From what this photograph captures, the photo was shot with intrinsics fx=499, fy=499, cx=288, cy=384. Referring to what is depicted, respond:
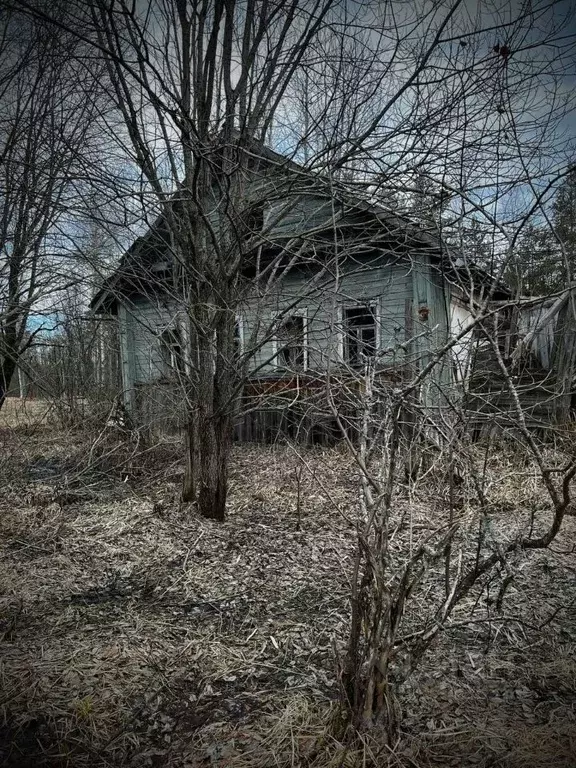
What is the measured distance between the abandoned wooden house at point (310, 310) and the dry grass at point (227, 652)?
137 cm

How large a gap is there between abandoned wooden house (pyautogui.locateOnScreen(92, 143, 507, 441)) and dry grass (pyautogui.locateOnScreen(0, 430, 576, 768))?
1.37 metres

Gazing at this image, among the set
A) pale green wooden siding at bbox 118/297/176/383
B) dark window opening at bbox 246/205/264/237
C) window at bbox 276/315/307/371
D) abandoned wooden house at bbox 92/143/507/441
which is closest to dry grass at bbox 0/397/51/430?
abandoned wooden house at bbox 92/143/507/441

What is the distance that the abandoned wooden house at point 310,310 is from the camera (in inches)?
171

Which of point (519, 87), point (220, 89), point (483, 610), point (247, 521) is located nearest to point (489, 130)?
point (519, 87)

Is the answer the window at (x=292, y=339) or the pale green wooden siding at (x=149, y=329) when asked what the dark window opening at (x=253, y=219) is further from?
the pale green wooden siding at (x=149, y=329)

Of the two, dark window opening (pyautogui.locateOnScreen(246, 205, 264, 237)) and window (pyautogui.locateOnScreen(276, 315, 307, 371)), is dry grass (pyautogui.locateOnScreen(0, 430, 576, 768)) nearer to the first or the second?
window (pyautogui.locateOnScreen(276, 315, 307, 371))

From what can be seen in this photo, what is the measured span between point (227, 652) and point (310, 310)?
607 centimetres

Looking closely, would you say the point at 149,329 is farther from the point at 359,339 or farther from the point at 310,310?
the point at 310,310

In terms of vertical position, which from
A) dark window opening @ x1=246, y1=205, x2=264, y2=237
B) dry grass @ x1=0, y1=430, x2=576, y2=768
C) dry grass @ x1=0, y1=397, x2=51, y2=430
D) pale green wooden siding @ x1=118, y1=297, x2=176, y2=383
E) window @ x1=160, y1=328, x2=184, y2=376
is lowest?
dry grass @ x1=0, y1=430, x2=576, y2=768

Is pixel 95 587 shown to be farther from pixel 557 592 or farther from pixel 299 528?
pixel 557 592

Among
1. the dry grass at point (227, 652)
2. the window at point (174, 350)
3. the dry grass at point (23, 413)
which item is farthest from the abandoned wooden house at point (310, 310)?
the dry grass at point (23, 413)

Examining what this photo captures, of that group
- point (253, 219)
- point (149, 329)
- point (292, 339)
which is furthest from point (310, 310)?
point (149, 329)

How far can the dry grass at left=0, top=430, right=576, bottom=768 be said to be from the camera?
2.19 metres

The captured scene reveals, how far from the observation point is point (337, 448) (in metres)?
8.34
